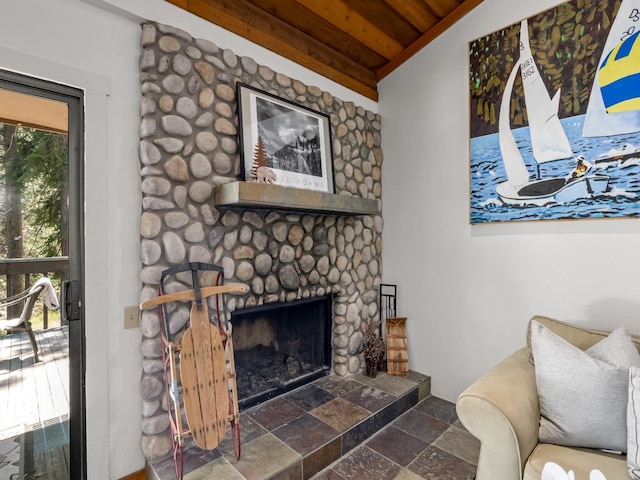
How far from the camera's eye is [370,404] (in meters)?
2.41

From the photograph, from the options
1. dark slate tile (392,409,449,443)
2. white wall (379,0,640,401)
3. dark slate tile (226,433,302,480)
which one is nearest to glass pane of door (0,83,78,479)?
dark slate tile (226,433,302,480)

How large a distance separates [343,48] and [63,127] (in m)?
2.18

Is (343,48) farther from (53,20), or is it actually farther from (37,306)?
(37,306)

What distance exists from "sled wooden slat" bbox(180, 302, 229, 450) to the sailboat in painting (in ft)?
7.22

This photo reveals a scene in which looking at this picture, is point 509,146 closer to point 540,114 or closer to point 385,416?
point 540,114

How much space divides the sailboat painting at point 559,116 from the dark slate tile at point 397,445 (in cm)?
164

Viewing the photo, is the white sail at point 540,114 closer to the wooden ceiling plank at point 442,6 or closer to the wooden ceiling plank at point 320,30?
the wooden ceiling plank at point 442,6

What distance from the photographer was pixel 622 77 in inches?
76.8

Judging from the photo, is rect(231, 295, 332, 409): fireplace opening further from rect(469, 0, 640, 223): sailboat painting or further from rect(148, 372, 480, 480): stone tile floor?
rect(469, 0, 640, 223): sailboat painting

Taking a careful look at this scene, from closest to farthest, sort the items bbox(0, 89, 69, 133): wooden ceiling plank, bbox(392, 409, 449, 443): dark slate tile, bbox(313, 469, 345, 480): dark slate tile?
1. bbox(0, 89, 69, 133): wooden ceiling plank
2. bbox(313, 469, 345, 480): dark slate tile
3. bbox(392, 409, 449, 443): dark slate tile

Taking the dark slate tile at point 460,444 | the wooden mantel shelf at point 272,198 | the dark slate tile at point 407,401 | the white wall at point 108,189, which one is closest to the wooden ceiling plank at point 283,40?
the white wall at point 108,189

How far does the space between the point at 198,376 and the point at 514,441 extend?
151 cm

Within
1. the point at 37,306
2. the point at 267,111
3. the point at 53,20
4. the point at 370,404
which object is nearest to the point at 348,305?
the point at 370,404

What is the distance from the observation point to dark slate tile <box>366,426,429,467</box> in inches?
81.4
